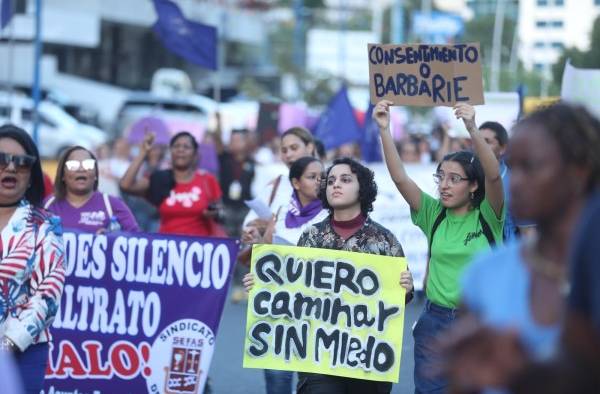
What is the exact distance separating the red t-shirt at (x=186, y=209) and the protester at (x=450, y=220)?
3.45 m

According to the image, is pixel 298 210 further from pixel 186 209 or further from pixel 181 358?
pixel 186 209

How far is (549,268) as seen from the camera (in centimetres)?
302

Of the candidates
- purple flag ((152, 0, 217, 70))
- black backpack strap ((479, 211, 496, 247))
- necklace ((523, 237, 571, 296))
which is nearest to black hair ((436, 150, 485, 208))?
black backpack strap ((479, 211, 496, 247))

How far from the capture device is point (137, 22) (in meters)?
56.5

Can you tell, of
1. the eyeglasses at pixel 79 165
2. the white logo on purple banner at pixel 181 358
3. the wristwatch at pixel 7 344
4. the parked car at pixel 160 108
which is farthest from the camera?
the parked car at pixel 160 108

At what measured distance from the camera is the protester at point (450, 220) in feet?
21.6

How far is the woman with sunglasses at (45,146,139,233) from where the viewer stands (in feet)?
28.0

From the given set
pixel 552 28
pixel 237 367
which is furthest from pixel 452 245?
pixel 552 28

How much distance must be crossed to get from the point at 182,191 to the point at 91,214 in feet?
5.64

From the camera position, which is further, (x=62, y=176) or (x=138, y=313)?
(x=62, y=176)

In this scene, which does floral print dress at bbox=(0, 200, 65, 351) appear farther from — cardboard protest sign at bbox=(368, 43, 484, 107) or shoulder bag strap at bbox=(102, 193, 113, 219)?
shoulder bag strap at bbox=(102, 193, 113, 219)

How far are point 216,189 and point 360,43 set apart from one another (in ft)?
141

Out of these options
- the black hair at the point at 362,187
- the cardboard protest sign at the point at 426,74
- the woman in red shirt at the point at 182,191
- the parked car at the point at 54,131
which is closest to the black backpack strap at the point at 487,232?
the black hair at the point at 362,187

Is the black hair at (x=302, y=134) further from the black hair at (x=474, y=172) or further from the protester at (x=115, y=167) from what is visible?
the protester at (x=115, y=167)
